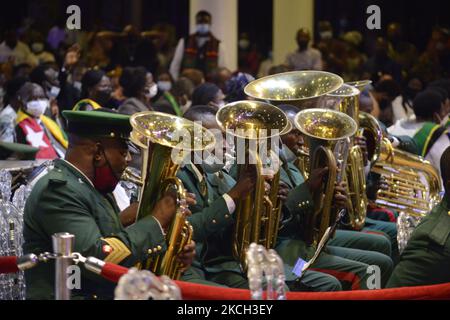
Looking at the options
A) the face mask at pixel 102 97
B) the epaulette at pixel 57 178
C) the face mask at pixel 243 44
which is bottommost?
the face mask at pixel 243 44

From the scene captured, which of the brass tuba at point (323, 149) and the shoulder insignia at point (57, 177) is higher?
the shoulder insignia at point (57, 177)

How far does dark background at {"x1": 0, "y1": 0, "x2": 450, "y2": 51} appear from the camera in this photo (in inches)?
742

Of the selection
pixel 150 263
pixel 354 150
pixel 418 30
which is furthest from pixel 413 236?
pixel 418 30

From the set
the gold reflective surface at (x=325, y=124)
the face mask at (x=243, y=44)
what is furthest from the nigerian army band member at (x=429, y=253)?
the face mask at (x=243, y=44)

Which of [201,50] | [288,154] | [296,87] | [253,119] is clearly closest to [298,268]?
[253,119]

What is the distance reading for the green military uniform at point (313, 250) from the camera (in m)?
6.30

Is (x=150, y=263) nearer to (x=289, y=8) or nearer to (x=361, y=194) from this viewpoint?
(x=361, y=194)

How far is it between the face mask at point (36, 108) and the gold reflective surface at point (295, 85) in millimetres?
2685

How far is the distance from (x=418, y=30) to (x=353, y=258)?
43.0 ft

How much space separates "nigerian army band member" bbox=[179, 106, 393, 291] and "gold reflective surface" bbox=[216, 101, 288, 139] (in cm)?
27

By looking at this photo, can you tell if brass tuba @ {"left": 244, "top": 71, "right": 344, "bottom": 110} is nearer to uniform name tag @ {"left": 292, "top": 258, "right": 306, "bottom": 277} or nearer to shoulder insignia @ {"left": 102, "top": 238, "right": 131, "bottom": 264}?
uniform name tag @ {"left": 292, "top": 258, "right": 306, "bottom": 277}

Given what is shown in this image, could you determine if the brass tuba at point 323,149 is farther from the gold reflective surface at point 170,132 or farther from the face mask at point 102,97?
the face mask at point 102,97

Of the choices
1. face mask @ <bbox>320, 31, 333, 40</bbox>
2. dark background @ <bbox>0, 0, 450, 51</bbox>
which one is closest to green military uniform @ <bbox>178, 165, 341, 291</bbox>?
face mask @ <bbox>320, 31, 333, 40</bbox>

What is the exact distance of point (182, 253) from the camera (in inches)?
193
